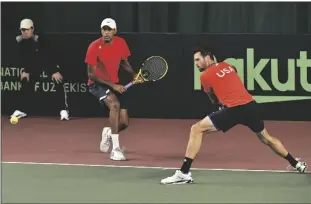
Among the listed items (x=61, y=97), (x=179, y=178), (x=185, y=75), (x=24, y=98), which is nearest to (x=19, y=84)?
(x=24, y=98)

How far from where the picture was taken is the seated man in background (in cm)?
1565

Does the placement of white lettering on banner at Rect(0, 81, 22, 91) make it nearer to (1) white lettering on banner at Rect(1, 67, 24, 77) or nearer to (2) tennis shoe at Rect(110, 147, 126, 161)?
(1) white lettering on banner at Rect(1, 67, 24, 77)

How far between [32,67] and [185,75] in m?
2.66

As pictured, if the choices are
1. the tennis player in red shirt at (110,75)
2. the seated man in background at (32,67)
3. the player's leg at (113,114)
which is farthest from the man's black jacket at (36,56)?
the player's leg at (113,114)

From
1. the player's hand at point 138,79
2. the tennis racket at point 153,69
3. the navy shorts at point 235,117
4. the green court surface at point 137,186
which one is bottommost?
the green court surface at point 137,186

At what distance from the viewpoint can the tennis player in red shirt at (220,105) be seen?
1044 centimetres

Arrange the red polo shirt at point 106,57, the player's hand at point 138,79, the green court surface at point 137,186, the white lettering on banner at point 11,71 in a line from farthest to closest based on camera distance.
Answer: the white lettering on banner at point 11,71 < the red polo shirt at point 106,57 < the player's hand at point 138,79 < the green court surface at point 137,186

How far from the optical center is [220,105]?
1076 cm

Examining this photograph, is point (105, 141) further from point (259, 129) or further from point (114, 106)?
A: point (259, 129)

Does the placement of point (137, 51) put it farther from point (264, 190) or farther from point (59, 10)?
point (264, 190)

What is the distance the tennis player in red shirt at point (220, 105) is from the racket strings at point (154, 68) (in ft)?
5.60

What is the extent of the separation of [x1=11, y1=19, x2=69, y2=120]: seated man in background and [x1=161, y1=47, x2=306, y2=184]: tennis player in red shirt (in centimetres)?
557

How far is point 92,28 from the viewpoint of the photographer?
16922 mm

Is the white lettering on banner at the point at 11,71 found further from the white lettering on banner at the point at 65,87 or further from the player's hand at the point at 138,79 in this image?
the player's hand at the point at 138,79
